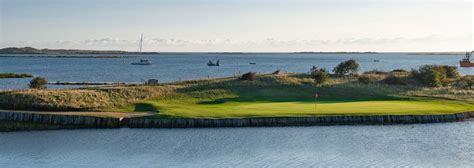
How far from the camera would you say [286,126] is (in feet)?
157

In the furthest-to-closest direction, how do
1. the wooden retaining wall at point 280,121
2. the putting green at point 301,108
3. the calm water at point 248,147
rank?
the putting green at point 301,108, the wooden retaining wall at point 280,121, the calm water at point 248,147

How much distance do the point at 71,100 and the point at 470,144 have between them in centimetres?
3117

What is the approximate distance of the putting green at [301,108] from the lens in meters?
50.6

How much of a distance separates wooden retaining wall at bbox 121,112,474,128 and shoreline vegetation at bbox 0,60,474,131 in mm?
92

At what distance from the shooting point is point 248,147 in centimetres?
3856

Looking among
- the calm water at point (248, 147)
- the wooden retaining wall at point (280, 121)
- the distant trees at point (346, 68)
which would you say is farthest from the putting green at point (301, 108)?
the distant trees at point (346, 68)

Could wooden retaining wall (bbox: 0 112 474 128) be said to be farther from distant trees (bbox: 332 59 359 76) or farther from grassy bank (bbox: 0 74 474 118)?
distant trees (bbox: 332 59 359 76)

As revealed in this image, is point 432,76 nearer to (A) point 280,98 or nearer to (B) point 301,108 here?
(A) point 280,98

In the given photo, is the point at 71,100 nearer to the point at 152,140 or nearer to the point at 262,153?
the point at 152,140

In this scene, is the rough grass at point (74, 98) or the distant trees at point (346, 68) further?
the distant trees at point (346, 68)

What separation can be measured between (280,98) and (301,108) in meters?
8.52

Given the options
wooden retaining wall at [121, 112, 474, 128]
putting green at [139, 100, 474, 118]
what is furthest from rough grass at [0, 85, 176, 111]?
wooden retaining wall at [121, 112, 474, 128]

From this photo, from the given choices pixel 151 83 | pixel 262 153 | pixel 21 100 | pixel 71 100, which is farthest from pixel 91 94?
pixel 262 153

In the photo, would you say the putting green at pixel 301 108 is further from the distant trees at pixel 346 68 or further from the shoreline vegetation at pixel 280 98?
the distant trees at pixel 346 68
